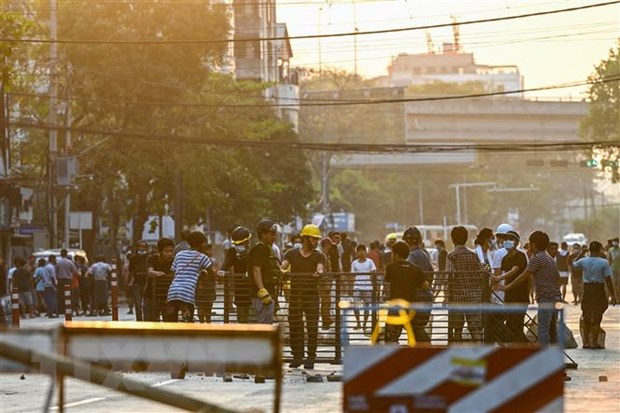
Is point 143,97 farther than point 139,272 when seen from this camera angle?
Yes

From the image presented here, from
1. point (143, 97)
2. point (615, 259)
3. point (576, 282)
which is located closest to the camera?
point (615, 259)

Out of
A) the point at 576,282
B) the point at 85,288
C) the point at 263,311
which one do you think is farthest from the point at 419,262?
the point at 576,282

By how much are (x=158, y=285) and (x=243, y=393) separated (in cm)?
410

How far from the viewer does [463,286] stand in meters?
20.4

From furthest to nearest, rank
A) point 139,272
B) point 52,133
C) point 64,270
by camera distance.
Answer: point 52,133, point 64,270, point 139,272

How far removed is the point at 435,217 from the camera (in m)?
166

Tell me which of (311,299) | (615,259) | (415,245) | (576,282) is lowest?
(576,282)

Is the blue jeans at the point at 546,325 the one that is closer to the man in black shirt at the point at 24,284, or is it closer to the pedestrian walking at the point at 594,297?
the pedestrian walking at the point at 594,297

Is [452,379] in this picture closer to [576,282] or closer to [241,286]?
[241,286]

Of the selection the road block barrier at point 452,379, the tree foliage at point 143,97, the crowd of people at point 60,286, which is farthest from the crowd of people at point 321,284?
the tree foliage at point 143,97

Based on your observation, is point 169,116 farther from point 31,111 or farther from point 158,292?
point 158,292

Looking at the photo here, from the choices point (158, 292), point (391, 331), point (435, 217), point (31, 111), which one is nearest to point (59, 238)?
point (31, 111)

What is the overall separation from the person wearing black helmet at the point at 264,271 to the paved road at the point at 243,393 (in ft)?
2.67

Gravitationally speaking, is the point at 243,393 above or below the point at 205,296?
below
